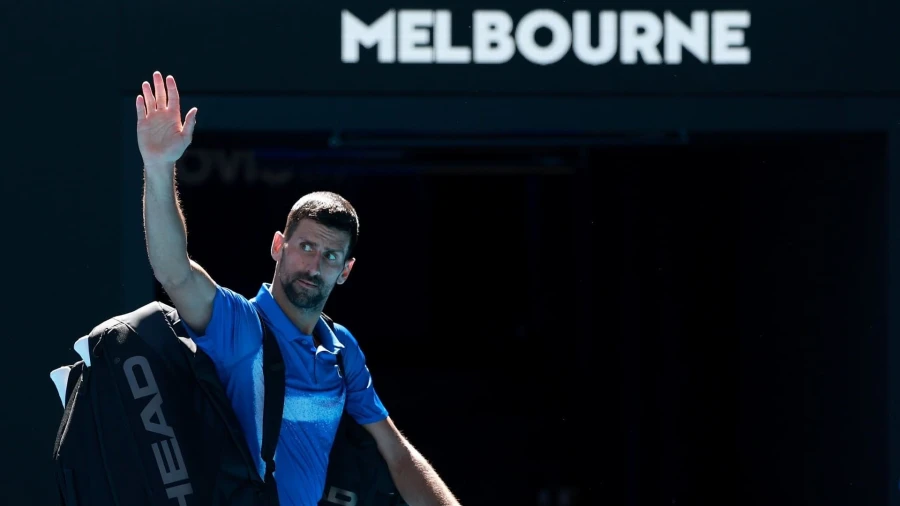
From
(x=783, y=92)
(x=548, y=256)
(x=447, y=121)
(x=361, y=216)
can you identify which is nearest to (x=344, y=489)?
(x=447, y=121)

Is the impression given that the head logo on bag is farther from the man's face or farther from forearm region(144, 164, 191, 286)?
the man's face

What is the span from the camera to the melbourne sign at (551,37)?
15.7 feet

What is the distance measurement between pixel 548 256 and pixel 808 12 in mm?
8596

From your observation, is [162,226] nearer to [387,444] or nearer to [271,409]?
[271,409]

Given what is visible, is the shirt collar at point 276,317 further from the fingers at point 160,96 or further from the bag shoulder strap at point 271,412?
the fingers at point 160,96

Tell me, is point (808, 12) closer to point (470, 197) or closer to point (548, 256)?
point (548, 256)

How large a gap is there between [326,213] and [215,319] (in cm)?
51

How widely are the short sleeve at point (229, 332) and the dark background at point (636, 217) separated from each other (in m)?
1.89

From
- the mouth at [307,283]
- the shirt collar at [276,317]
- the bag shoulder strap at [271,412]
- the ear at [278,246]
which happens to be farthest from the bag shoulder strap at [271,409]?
the ear at [278,246]

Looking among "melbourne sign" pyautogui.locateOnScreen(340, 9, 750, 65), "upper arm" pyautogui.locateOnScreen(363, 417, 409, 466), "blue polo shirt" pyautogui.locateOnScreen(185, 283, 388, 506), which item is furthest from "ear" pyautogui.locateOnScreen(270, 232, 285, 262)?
"melbourne sign" pyautogui.locateOnScreen(340, 9, 750, 65)

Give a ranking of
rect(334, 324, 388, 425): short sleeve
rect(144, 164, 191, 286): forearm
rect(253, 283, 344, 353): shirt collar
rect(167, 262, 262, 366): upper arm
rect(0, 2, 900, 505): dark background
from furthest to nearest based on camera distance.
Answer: rect(0, 2, 900, 505): dark background → rect(334, 324, 388, 425): short sleeve → rect(253, 283, 344, 353): shirt collar → rect(167, 262, 262, 366): upper arm → rect(144, 164, 191, 286): forearm

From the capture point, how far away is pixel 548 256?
13.4m

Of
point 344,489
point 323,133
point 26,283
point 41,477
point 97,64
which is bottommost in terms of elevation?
point 41,477

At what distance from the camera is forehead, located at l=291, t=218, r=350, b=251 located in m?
3.23
